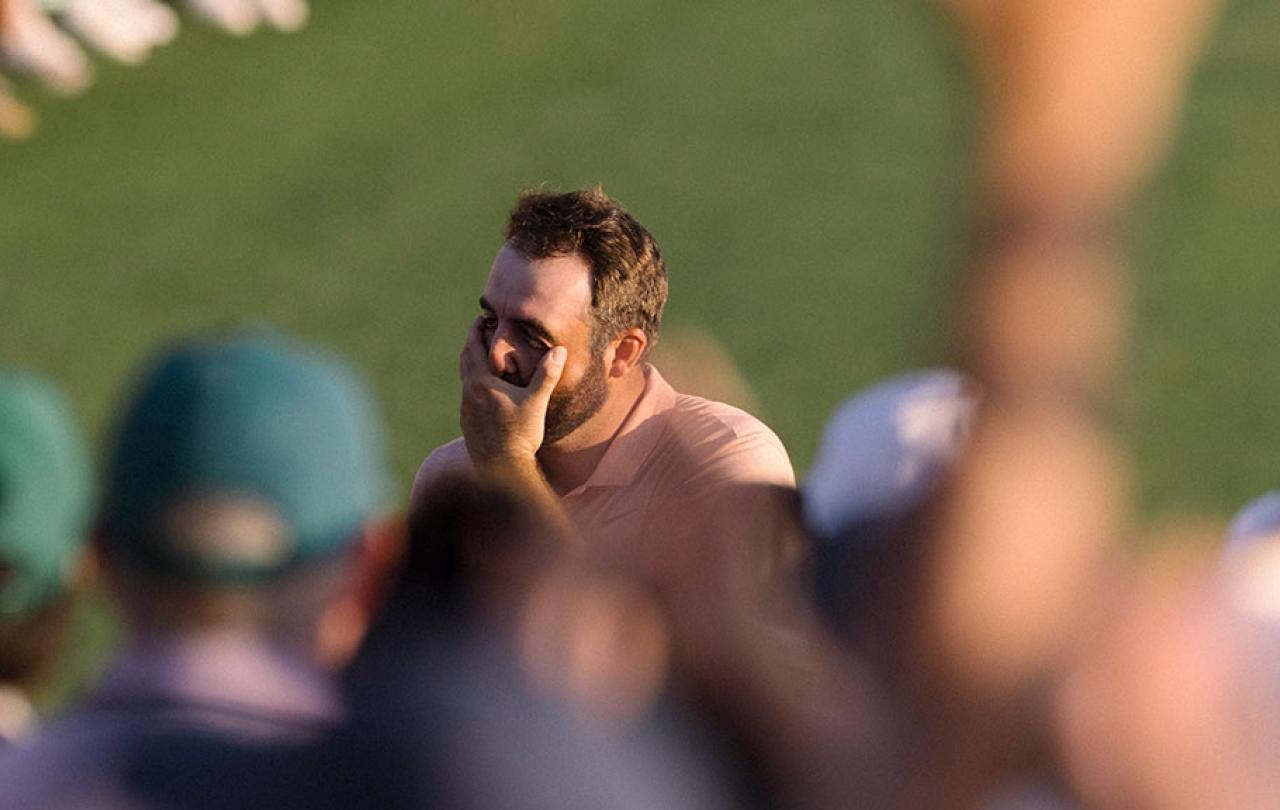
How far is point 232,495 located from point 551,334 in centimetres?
159

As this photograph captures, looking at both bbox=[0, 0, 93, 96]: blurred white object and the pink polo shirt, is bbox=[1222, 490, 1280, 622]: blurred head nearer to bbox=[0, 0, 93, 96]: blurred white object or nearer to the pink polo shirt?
the pink polo shirt

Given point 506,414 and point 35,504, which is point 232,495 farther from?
point 506,414

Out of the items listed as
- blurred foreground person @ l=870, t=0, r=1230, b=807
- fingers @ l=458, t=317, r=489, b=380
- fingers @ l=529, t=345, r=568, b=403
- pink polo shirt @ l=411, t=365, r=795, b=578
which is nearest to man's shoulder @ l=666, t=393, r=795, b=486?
pink polo shirt @ l=411, t=365, r=795, b=578

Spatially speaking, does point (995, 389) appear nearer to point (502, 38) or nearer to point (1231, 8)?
point (502, 38)

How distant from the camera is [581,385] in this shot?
3.43m

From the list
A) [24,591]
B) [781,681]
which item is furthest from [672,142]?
[781,681]

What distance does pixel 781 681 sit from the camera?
158 cm

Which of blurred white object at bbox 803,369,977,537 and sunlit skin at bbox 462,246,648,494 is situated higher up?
sunlit skin at bbox 462,246,648,494

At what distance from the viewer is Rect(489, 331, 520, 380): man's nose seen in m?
3.40

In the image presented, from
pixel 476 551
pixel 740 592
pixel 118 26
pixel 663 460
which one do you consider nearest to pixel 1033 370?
pixel 740 592

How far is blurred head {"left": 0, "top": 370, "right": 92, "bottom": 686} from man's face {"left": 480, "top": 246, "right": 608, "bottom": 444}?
45.6 inches

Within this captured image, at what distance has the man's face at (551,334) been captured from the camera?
342 centimetres

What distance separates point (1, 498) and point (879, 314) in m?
6.05

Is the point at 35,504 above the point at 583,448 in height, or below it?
below
